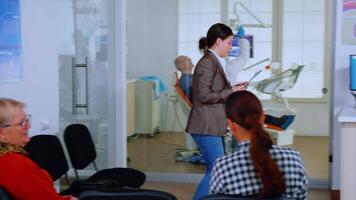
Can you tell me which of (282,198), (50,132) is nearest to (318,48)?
(50,132)

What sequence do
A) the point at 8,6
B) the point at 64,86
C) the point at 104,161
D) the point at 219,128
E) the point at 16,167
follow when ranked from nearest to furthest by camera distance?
the point at 16,167 < the point at 8,6 < the point at 219,128 < the point at 64,86 < the point at 104,161

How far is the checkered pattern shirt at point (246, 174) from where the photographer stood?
2066 millimetres

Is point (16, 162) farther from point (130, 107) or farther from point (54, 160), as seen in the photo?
point (130, 107)

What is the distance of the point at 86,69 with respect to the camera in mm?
4938

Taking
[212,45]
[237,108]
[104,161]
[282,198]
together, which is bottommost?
[104,161]

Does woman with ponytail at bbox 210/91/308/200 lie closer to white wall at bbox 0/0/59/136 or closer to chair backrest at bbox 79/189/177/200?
chair backrest at bbox 79/189/177/200

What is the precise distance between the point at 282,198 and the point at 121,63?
327cm

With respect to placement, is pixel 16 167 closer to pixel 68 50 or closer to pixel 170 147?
pixel 68 50

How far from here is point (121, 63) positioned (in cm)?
508

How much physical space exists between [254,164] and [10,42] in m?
1.82

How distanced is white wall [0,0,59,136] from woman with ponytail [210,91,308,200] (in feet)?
5.19

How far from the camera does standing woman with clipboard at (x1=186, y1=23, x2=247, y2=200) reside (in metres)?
3.65

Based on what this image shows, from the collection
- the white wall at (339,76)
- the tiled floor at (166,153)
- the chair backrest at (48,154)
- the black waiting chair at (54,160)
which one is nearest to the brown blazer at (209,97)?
the black waiting chair at (54,160)

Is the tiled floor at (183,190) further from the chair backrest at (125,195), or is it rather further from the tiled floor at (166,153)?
the chair backrest at (125,195)
